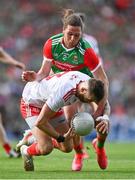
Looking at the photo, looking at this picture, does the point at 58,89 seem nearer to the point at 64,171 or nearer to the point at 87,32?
the point at 64,171

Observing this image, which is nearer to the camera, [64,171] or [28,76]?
[28,76]

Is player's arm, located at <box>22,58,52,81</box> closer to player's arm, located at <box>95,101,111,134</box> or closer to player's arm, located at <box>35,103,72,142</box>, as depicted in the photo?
player's arm, located at <box>35,103,72,142</box>

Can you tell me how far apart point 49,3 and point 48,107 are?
54.1 ft

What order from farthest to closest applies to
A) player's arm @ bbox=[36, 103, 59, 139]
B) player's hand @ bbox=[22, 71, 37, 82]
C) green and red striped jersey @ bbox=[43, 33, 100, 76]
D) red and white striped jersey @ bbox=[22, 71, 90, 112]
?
green and red striped jersey @ bbox=[43, 33, 100, 76] → player's hand @ bbox=[22, 71, 37, 82] → player's arm @ bbox=[36, 103, 59, 139] → red and white striped jersey @ bbox=[22, 71, 90, 112]

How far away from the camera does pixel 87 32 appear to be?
73.1ft

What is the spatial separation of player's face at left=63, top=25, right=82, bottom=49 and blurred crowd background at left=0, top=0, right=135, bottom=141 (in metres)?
11.6

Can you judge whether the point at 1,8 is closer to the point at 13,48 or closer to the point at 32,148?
the point at 13,48

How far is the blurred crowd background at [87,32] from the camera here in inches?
816

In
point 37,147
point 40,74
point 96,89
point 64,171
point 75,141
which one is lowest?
point 64,171

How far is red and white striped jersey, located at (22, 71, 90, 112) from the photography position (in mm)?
7781

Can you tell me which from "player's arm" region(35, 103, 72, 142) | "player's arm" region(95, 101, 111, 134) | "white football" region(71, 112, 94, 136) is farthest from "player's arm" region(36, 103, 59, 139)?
"player's arm" region(95, 101, 111, 134)

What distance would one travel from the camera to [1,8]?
23.7 meters

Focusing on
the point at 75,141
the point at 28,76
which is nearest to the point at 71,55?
the point at 28,76

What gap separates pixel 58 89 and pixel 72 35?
1.11 metres
